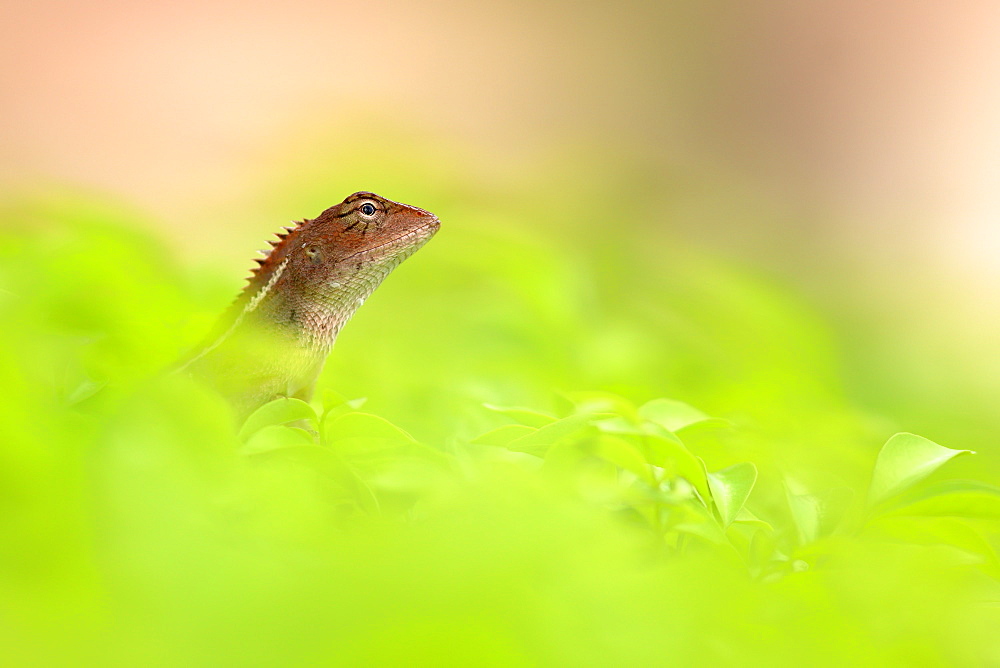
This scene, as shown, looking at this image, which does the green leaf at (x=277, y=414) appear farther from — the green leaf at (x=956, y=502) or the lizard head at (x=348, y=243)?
the lizard head at (x=348, y=243)

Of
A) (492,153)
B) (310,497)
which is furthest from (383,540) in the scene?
(492,153)

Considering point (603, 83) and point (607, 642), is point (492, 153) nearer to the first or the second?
point (603, 83)

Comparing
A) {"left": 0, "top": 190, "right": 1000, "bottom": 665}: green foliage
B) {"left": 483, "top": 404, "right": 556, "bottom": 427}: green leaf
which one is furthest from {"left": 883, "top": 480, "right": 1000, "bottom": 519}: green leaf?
{"left": 483, "top": 404, "right": 556, "bottom": 427}: green leaf

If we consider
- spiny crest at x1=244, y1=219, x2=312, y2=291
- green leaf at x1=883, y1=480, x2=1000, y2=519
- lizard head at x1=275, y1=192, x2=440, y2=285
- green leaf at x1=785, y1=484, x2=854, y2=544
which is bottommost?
spiny crest at x1=244, y1=219, x2=312, y2=291

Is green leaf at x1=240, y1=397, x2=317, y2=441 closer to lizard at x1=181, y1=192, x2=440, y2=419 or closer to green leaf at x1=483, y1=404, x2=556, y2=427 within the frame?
green leaf at x1=483, y1=404, x2=556, y2=427

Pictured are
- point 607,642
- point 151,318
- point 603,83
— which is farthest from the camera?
point 603,83

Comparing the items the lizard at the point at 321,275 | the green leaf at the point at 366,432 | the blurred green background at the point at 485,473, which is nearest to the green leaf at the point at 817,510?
the blurred green background at the point at 485,473

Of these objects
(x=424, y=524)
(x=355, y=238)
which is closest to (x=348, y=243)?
(x=355, y=238)
